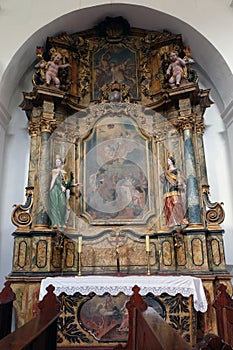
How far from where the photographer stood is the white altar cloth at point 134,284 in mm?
4684

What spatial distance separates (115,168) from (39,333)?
16.7ft

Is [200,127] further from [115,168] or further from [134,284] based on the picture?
[134,284]

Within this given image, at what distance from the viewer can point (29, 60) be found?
7.37 m

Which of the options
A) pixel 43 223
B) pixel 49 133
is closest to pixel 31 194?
pixel 43 223

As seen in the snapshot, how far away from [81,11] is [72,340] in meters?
6.20

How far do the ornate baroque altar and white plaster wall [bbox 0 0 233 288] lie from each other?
444mm

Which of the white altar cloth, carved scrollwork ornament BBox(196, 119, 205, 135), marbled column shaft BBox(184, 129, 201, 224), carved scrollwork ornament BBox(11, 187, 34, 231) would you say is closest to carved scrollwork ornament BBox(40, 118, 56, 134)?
carved scrollwork ornament BBox(11, 187, 34, 231)

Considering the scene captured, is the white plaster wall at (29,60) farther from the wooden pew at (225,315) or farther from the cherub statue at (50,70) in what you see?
the wooden pew at (225,315)

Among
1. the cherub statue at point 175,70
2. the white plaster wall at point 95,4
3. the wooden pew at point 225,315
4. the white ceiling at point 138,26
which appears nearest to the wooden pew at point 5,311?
the wooden pew at point 225,315

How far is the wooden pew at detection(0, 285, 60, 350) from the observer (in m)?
1.47

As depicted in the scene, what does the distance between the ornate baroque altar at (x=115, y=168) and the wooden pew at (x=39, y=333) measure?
3108 mm

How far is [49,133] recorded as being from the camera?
21.5ft

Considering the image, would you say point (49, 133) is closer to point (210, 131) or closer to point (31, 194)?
point (31, 194)

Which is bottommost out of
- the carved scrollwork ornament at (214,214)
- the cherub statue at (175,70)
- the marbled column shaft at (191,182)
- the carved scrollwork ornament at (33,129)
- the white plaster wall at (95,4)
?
the carved scrollwork ornament at (214,214)
